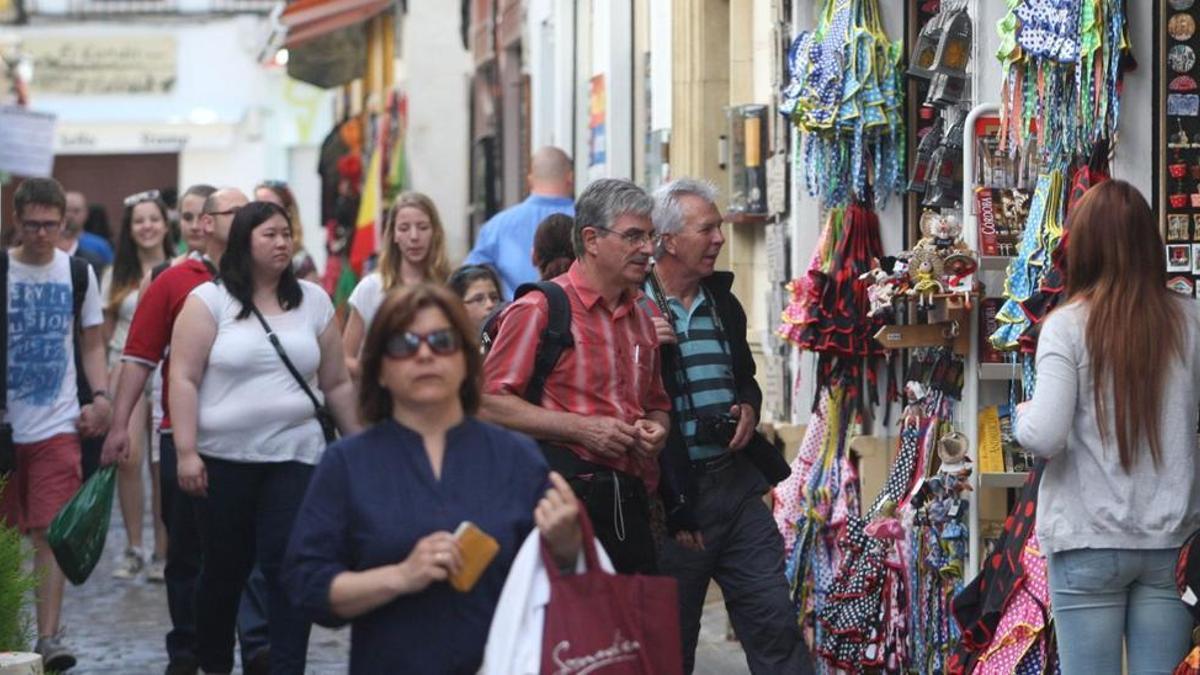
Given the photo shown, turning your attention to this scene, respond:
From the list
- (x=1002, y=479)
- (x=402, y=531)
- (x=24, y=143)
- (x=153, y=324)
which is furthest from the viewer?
(x=24, y=143)

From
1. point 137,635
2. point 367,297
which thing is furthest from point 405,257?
point 137,635

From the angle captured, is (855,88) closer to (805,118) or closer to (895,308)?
(805,118)

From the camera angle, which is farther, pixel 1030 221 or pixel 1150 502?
pixel 1030 221

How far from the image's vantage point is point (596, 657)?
511 centimetres

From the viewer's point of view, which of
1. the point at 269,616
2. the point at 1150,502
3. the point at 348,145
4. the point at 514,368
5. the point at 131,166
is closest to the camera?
the point at 1150,502

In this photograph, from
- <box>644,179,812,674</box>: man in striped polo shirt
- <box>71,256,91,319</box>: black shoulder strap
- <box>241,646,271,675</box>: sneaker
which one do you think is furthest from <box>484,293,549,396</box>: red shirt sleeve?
<box>71,256,91,319</box>: black shoulder strap

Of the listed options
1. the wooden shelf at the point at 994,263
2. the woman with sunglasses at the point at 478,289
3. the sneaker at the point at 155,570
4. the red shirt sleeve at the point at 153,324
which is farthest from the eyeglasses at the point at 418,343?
the sneaker at the point at 155,570

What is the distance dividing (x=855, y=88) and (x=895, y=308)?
0.96m

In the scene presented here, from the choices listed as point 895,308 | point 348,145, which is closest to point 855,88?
point 895,308

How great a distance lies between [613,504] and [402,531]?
2116 mm

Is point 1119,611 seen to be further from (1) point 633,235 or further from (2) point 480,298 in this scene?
(2) point 480,298

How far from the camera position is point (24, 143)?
837 inches

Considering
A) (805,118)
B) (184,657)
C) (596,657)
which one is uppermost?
(805,118)

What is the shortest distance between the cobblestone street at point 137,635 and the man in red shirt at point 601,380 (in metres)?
3.07
